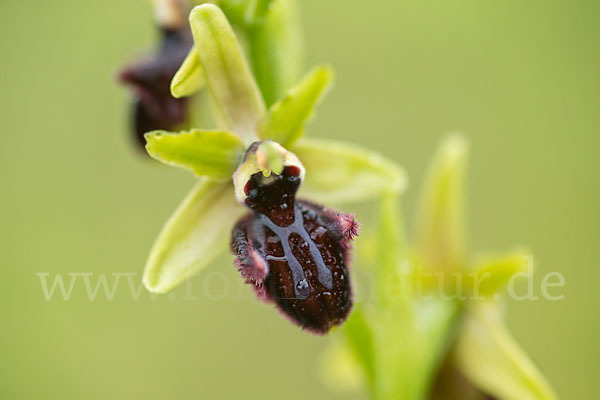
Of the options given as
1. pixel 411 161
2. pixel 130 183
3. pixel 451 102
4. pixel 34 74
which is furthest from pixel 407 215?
pixel 34 74

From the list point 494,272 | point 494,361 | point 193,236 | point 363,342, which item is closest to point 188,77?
point 193,236

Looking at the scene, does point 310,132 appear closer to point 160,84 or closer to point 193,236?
point 160,84

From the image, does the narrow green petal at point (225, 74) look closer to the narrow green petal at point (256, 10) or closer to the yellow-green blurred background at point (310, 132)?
the narrow green petal at point (256, 10)

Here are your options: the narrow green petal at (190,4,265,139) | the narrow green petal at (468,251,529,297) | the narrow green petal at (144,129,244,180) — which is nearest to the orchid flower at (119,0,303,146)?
the narrow green petal at (190,4,265,139)

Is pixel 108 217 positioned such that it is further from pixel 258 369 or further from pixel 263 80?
pixel 263 80

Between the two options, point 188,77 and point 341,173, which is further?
point 341,173

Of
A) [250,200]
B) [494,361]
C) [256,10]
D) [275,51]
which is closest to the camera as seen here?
[250,200]

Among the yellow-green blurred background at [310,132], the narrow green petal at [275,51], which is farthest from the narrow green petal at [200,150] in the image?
the yellow-green blurred background at [310,132]
